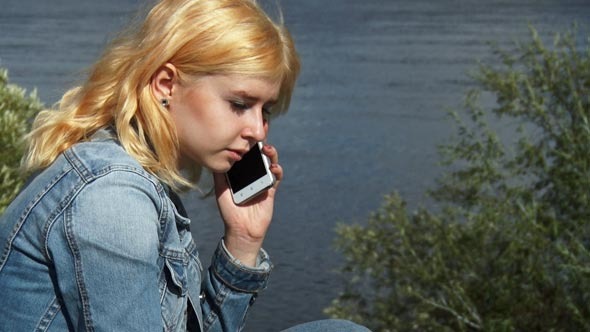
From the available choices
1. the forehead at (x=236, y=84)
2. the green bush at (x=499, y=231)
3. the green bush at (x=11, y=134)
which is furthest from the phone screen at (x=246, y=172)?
the green bush at (x=499, y=231)

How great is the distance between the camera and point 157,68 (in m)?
2.36

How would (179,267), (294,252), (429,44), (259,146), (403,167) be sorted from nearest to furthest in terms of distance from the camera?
1. (179,267)
2. (259,146)
3. (294,252)
4. (403,167)
5. (429,44)

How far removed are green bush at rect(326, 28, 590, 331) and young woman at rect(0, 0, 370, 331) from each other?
233 cm

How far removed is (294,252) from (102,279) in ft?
14.7

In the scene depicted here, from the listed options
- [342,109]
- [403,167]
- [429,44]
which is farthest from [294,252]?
[429,44]

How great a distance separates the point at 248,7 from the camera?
245 centimetres

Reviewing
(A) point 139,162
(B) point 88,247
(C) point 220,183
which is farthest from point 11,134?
(B) point 88,247

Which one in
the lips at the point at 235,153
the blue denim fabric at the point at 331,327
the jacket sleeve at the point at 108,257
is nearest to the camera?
the jacket sleeve at the point at 108,257

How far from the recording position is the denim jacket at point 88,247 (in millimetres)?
2061

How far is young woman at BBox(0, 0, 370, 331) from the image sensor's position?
6.82ft

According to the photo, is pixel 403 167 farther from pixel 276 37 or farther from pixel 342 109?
pixel 276 37

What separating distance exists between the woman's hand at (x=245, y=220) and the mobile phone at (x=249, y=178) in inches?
0.9

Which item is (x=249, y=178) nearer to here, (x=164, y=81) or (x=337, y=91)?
(x=164, y=81)

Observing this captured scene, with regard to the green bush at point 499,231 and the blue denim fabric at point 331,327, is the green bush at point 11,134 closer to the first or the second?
the green bush at point 499,231
